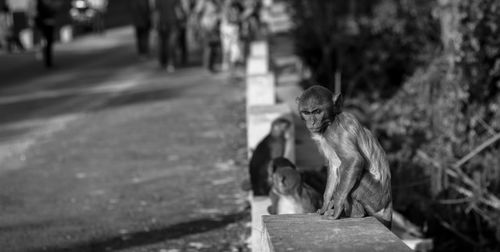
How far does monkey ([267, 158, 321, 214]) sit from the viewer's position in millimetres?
6391

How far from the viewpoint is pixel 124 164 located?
427 inches

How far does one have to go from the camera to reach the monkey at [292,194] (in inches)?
252

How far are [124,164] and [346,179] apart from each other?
6386 mm

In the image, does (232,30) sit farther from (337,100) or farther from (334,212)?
(334,212)

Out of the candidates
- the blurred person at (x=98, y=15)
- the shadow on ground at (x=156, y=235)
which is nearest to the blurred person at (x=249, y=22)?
the shadow on ground at (x=156, y=235)

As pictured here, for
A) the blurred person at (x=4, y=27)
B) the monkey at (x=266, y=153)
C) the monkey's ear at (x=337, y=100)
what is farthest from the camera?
the blurred person at (x=4, y=27)

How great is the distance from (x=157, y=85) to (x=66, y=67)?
17.8ft

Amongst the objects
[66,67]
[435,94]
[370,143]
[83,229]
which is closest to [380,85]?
[435,94]

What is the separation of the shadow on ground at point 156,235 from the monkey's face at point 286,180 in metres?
1.69

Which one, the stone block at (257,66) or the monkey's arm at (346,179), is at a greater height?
the monkey's arm at (346,179)

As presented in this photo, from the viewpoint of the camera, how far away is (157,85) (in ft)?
58.8

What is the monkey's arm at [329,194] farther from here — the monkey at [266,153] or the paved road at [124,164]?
the paved road at [124,164]

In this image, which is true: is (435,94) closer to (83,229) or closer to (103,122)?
(103,122)

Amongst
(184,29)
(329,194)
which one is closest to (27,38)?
(184,29)
